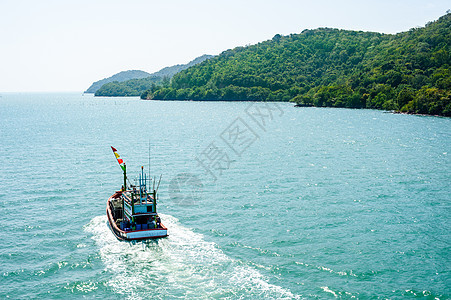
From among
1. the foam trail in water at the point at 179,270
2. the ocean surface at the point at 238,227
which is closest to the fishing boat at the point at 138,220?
the foam trail in water at the point at 179,270

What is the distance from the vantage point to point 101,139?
4289 inches

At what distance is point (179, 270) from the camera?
32.5 metres

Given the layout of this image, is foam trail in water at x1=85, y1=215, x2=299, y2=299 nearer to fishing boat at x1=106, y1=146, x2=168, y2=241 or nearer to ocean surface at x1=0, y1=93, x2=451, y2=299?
ocean surface at x1=0, y1=93, x2=451, y2=299

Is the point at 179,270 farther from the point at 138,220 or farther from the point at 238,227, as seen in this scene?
the point at 238,227

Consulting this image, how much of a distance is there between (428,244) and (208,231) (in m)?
21.6

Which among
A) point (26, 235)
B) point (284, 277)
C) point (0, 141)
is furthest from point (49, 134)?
point (284, 277)

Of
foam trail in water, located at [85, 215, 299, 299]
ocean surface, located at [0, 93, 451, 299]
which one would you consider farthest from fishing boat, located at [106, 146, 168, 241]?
ocean surface, located at [0, 93, 451, 299]

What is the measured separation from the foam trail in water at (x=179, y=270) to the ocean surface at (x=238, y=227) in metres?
0.14

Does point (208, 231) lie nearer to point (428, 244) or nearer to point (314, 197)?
point (314, 197)

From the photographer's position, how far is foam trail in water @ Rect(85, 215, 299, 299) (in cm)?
2931

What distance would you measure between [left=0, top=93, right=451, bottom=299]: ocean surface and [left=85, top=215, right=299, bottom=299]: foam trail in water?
0.14m

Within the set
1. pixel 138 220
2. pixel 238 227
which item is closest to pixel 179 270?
pixel 138 220

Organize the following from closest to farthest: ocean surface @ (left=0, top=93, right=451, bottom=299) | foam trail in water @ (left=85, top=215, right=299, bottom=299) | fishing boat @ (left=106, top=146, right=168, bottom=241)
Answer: foam trail in water @ (left=85, top=215, right=299, bottom=299)
ocean surface @ (left=0, top=93, right=451, bottom=299)
fishing boat @ (left=106, top=146, right=168, bottom=241)

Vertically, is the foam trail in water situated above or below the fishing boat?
below
